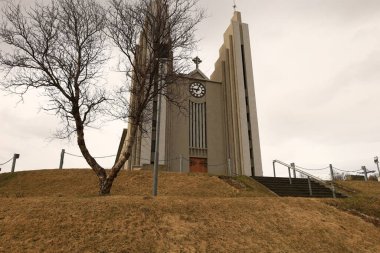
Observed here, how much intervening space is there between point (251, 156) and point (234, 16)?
16.2 m

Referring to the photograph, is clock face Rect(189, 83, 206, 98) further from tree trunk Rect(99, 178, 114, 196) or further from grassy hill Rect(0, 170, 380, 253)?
grassy hill Rect(0, 170, 380, 253)

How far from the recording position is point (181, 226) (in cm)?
768

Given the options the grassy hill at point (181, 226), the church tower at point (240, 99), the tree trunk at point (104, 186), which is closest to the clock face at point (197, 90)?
the church tower at point (240, 99)

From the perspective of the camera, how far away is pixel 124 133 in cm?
4044

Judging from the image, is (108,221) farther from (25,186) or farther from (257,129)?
(257,129)

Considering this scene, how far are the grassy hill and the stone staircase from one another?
605 centimetres

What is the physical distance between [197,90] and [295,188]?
16.2 meters

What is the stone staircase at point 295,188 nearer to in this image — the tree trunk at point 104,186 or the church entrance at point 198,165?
the church entrance at point 198,165

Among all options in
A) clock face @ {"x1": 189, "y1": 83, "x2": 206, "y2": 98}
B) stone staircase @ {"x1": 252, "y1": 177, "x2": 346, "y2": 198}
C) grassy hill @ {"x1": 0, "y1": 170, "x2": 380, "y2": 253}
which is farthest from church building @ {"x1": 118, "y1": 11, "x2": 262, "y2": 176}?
grassy hill @ {"x1": 0, "y1": 170, "x2": 380, "y2": 253}

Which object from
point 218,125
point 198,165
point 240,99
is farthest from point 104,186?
point 218,125

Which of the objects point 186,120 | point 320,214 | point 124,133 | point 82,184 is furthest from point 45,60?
point 124,133

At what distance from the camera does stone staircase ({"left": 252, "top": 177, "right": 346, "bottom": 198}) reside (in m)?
16.8

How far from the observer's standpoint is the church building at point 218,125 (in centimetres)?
2655

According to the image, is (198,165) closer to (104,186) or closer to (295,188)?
(295,188)
